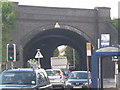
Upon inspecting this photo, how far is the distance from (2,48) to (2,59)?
1318 millimetres

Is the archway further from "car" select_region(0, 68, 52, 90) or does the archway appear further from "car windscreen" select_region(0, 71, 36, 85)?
"car windscreen" select_region(0, 71, 36, 85)

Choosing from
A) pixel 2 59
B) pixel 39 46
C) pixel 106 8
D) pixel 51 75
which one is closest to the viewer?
pixel 51 75

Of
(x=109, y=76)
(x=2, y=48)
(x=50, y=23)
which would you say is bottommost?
(x=109, y=76)

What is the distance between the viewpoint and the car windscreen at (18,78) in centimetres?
1455

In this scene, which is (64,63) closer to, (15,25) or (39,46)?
(15,25)

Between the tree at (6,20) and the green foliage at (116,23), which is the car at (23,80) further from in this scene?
the green foliage at (116,23)

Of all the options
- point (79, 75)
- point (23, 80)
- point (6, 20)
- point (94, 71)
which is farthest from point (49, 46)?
point (23, 80)

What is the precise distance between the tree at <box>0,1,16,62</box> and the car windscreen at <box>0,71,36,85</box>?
30.9m

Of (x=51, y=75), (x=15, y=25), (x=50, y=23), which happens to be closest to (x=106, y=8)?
(x=50, y=23)

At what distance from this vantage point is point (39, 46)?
2904 inches

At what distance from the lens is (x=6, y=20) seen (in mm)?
46375

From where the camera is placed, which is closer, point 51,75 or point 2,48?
point 51,75

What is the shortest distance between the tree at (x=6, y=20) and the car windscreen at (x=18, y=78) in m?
30.9

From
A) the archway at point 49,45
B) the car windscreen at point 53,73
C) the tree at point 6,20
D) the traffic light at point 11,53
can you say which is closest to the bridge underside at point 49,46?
the archway at point 49,45
